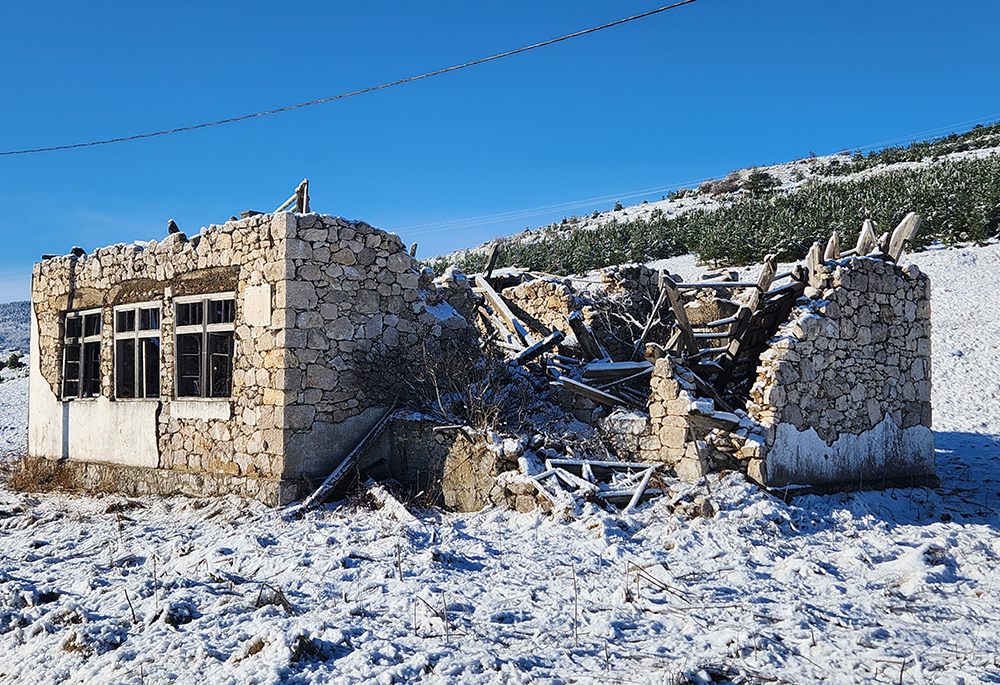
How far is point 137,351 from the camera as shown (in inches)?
444

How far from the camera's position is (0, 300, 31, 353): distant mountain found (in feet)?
195

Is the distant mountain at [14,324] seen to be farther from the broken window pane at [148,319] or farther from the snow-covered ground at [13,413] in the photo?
the broken window pane at [148,319]

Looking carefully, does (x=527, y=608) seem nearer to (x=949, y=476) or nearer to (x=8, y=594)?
(x=8, y=594)

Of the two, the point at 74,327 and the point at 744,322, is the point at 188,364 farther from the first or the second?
the point at 744,322

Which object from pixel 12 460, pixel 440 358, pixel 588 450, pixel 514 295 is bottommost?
pixel 12 460

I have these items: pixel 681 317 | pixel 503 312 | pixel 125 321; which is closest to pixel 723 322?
pixel 681 317

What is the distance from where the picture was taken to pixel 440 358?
10148 millimetres

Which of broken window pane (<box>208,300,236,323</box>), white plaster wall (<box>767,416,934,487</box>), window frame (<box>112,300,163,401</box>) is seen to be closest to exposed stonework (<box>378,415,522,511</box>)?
broken window pane (<box>208,300,236,323</box>)

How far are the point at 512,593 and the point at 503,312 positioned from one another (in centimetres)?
691

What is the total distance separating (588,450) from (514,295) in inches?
198

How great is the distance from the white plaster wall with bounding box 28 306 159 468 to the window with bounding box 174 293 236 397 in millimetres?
760

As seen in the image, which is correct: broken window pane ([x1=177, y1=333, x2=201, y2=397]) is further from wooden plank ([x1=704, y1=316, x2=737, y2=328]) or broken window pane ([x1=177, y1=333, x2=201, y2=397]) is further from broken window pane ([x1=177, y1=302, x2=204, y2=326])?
wooden plank ([x1=704, y1=316, x2=737, y2=328])

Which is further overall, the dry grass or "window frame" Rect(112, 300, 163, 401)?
the dry grass

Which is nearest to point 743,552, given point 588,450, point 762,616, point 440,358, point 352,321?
point 762,616
